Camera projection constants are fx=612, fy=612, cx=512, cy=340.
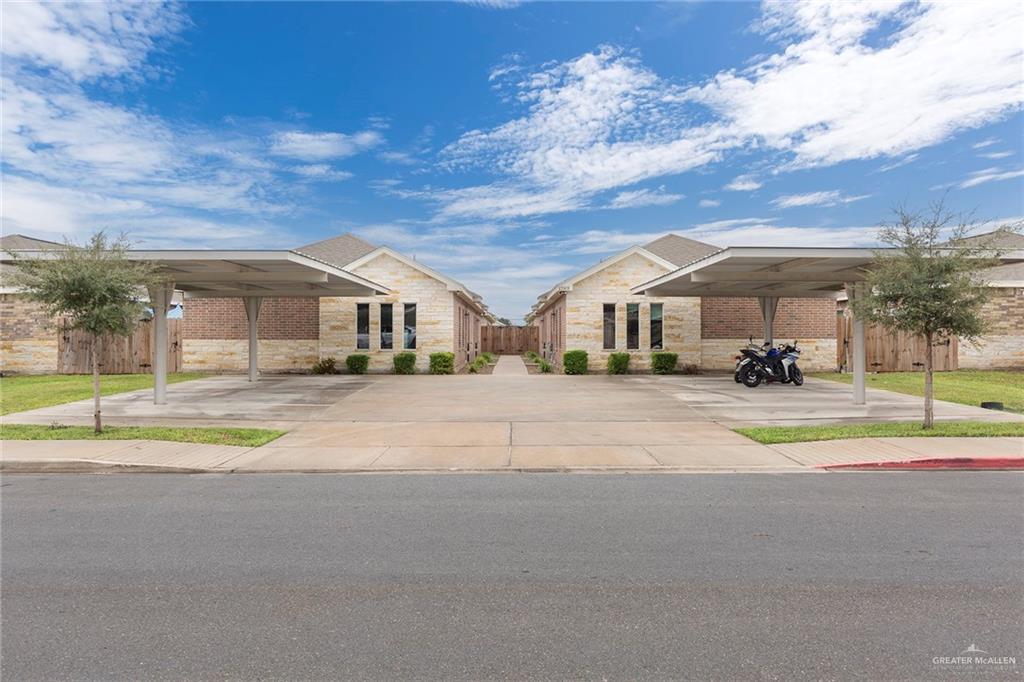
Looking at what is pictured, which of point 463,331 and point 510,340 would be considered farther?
point 510,340

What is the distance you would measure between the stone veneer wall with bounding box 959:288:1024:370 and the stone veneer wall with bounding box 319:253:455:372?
70.0ft

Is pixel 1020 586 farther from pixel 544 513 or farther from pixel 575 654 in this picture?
pixel 544 513

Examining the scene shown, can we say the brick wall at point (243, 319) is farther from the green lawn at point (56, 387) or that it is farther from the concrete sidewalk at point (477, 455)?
the concrete sidewalk at point (477, 455)

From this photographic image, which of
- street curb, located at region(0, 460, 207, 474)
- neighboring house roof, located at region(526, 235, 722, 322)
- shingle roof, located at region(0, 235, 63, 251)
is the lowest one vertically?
street curb, located at region(0, 460, 207, 474)

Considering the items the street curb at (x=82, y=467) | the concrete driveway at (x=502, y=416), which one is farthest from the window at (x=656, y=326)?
the street curb at (x=82, y=467)

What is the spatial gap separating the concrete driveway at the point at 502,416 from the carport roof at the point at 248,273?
3228 mm

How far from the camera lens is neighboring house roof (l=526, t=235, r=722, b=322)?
991 inches

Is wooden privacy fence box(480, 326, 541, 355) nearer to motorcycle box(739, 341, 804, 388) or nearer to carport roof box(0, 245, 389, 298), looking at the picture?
carport roof box(0, 245, 389, 298)

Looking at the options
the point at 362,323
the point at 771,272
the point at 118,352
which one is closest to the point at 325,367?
the point at 362,323

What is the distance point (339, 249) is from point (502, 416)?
67.8ft

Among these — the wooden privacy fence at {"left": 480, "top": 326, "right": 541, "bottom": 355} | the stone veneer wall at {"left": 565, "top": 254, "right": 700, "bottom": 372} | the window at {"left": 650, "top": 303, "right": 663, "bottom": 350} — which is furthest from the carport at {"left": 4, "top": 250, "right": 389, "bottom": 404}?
the wooden privacy fence at {"left": 480, "top": 326, "right": 541, "bottom": 355}

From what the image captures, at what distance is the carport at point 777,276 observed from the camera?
1463cm

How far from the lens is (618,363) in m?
24.5

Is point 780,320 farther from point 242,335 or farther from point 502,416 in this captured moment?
point 242,335
